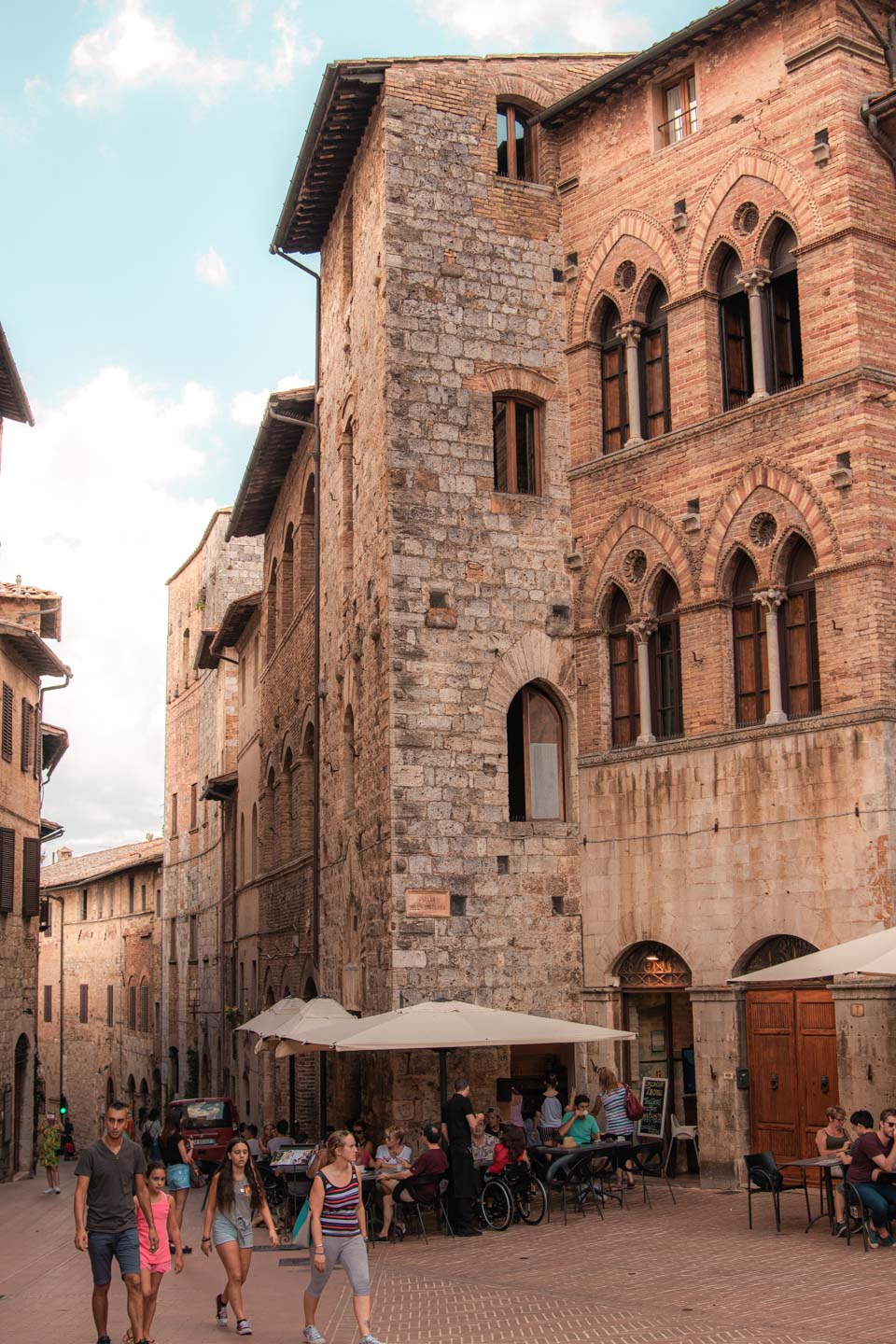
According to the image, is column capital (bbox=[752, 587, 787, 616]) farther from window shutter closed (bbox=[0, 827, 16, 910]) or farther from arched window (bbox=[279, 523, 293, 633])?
window shutter closed (bbox=[0, 827, 16, 910])

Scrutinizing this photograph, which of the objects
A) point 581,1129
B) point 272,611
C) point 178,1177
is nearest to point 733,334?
point 581,1129

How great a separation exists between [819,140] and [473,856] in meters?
9.05

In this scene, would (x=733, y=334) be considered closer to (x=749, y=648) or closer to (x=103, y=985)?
(x=749, y=648)

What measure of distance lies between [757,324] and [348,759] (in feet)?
27.0

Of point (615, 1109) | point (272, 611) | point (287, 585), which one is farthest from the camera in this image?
point (272, 611)

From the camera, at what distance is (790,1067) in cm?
1628

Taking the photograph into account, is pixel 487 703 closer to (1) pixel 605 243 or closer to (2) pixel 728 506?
(2) pixel 728 506

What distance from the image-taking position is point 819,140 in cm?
1712

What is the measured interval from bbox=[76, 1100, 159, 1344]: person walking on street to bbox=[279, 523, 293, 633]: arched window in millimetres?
19630

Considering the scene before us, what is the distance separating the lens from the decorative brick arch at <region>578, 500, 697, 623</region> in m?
18.1

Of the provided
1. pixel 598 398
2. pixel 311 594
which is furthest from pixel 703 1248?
pixel 311 594

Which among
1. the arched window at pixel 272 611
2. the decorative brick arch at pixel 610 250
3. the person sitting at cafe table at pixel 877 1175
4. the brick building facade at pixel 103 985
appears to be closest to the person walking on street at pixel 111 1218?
the person sitting at cafe table at pixel 877 1175

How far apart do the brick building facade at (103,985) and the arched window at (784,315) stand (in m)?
33.6

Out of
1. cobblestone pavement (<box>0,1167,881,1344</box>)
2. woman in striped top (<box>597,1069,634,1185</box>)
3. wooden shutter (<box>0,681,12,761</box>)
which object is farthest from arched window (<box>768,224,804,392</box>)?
wooden shutter (<box>0,681,12,761</box>)
